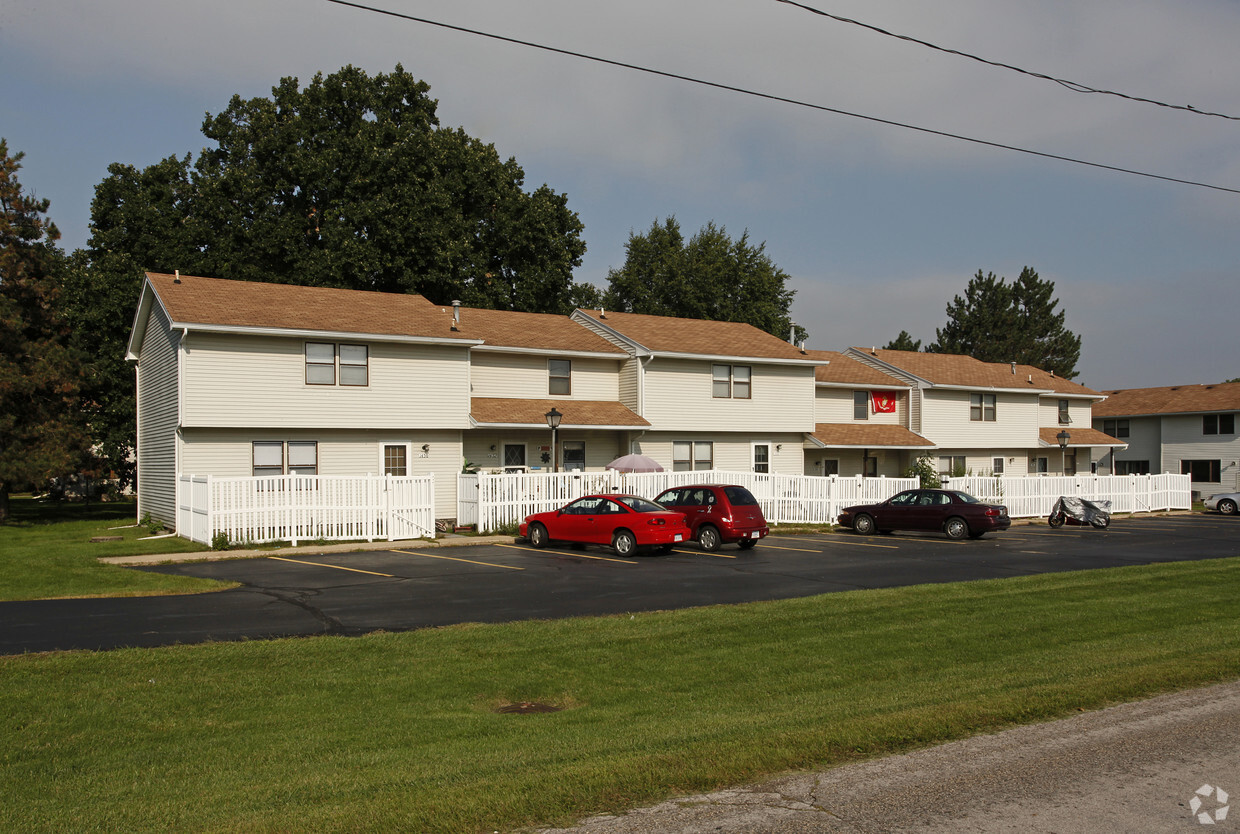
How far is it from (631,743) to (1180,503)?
153 ft

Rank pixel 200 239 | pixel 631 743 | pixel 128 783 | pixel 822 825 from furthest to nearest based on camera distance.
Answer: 1. pixel 200 239
2. pixel 631 743
3. pixel 128 783
4. pixel 822 825

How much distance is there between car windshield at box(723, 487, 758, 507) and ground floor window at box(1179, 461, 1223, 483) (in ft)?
139

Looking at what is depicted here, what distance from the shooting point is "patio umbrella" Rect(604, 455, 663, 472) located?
101 ft

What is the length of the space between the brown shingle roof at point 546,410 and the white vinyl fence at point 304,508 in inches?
211

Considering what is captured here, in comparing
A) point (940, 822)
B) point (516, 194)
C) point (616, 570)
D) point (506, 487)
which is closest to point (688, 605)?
point (616, 570)

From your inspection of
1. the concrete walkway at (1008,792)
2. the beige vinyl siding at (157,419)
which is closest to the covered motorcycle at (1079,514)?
the concrete walkway at (1008,792)

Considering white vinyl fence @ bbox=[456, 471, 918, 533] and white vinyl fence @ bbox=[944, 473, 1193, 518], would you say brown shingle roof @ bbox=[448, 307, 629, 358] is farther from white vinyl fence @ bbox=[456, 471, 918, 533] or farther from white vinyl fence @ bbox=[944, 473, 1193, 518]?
white vinyl fence @ bbox=[944, 473, 1193, 518]

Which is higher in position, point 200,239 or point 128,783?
point 200,239

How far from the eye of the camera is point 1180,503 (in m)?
45.9

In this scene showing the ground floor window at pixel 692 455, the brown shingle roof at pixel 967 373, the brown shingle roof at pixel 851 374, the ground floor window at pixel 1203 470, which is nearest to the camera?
the ground floor window at pixel 692 455

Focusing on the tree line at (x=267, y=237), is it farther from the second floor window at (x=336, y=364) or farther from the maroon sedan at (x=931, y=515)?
the maroon sedan at (x=931, y=515)

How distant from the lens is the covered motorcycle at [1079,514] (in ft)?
111

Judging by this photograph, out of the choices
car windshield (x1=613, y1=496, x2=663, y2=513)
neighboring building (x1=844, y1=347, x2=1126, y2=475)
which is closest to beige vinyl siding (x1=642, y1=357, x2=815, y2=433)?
neighboring building (x1=844, y1=347, x2=1126, y2=475)

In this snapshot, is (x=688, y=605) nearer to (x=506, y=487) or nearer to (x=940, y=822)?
(x=940, y=822)
